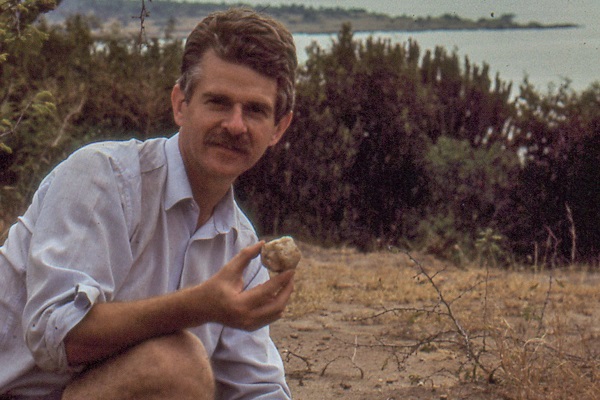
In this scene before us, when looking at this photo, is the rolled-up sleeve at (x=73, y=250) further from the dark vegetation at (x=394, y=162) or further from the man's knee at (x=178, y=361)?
the dark vegetation at (x=394, y=162)

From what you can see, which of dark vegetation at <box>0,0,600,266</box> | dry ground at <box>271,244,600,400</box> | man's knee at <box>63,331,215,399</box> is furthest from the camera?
dark vegetation at <box>0,0,600,266</box>

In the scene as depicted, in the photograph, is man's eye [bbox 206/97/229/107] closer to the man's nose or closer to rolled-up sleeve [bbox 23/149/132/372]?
the man's nose

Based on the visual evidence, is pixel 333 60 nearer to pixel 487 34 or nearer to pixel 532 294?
pixel 532 294

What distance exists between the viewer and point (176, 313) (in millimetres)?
2484

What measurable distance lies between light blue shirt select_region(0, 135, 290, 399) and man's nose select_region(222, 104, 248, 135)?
19cm

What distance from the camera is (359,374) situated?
496 cm

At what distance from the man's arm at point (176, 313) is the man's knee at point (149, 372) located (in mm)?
31

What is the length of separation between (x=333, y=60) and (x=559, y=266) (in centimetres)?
397

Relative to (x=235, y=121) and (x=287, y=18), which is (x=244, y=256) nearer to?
(x=235, y=121)

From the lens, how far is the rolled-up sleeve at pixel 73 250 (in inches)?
95.4

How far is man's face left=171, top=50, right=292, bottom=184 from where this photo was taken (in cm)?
279

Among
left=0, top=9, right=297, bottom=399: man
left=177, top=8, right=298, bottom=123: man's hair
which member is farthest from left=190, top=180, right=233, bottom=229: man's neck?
left=177, top=8, right=298, bottom=123: man's hair

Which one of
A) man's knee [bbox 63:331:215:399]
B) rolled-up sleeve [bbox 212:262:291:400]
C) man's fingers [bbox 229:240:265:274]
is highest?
man's fingers [bbox 229:240:265:274]

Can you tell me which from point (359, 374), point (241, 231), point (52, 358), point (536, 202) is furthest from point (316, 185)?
point (52, 358)
